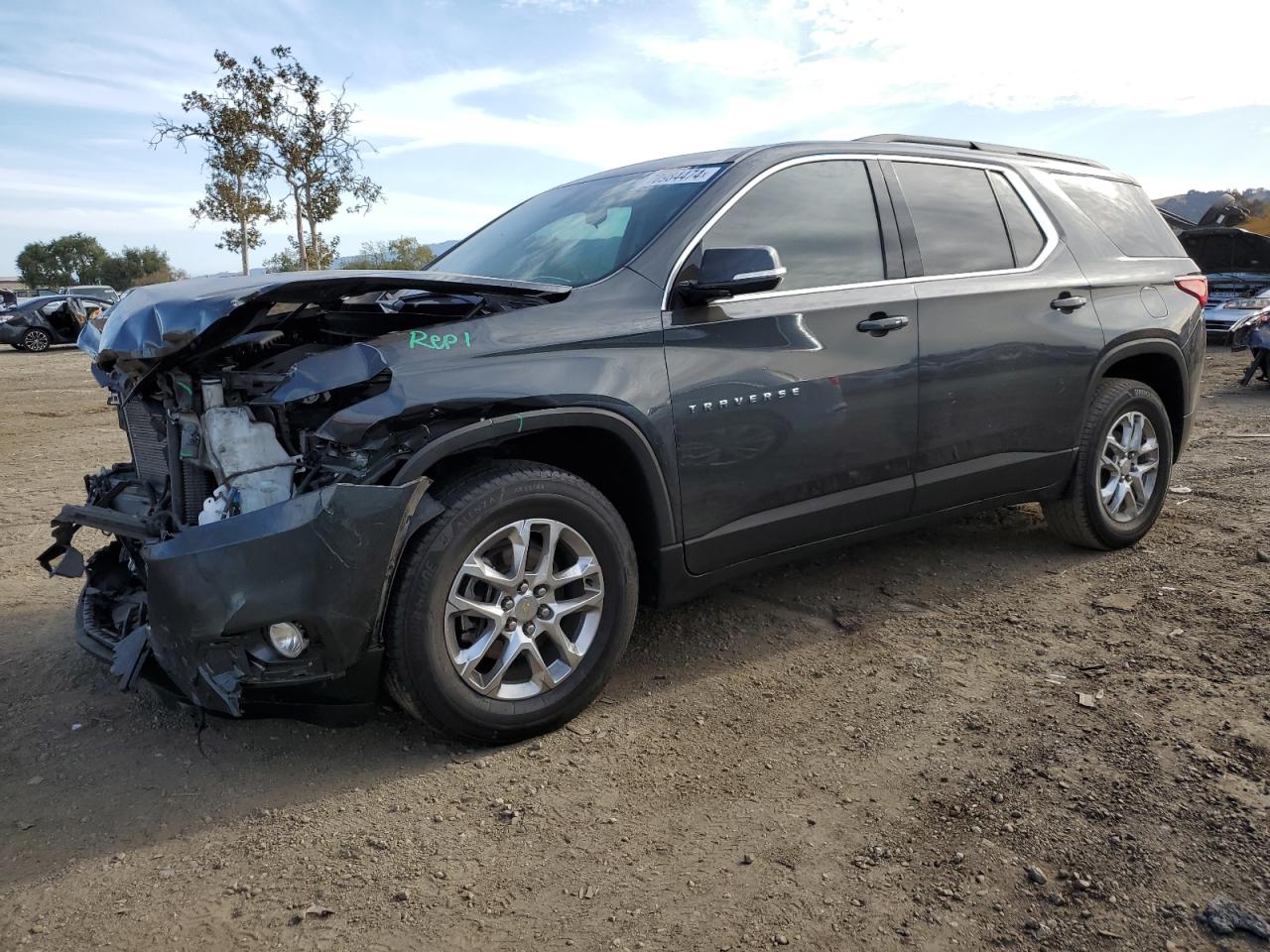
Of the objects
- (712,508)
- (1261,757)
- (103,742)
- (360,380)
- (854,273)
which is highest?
(854,273)

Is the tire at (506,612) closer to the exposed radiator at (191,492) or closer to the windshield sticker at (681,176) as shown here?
the exposed radiator at (191,492)

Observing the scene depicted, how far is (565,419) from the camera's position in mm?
3035

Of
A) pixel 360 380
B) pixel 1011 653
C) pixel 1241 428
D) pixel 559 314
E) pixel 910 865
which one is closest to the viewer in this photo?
pixel 910 865

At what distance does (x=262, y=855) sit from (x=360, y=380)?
1.31 m

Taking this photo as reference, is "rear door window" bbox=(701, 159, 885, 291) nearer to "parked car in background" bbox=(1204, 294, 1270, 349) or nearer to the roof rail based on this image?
the roof rail

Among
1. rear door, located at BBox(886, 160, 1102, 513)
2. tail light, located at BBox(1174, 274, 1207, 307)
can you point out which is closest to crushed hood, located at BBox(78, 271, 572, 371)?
rear door, located at BBox(886, 160, 1102, 513)

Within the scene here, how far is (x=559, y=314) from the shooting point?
3125 millimetres

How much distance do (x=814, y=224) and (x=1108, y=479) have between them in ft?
7.35

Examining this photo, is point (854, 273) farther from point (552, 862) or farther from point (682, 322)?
point (552, 862)

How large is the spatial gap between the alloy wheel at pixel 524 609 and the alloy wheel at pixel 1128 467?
2940 mm

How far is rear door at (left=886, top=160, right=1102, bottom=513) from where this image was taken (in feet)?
13.0

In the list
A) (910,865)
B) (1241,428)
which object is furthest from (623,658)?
(1241,428)

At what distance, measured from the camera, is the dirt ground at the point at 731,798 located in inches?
90.6

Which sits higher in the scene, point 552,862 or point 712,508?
point 712,508
